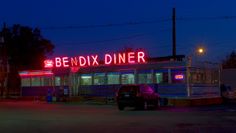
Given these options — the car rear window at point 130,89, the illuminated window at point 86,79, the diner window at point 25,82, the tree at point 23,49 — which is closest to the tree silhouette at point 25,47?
the tree at point 23,49

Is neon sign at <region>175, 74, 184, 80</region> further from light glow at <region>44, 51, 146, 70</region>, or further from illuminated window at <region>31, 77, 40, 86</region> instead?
illuminated window at <region>31, 77, 40, 86</region>

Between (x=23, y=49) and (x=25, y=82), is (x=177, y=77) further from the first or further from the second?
(x=23, y=49)

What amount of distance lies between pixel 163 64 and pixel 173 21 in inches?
215

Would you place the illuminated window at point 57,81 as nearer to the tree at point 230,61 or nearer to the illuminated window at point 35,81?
the illuminated window at point 35,81

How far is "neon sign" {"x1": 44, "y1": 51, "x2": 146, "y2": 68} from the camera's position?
47656 millimetres

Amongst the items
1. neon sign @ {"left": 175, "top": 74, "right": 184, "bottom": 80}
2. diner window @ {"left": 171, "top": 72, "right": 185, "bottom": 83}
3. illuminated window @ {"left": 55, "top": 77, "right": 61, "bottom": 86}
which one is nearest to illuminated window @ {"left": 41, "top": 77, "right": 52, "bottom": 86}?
illuminated window @ {"left": 55, "top": 77, "right": 61, "bottom": 86}

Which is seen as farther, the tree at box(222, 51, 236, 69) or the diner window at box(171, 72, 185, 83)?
the tree at box(222, 51, 236, 69)

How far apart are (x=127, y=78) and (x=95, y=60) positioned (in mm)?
5434

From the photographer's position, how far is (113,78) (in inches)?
1892

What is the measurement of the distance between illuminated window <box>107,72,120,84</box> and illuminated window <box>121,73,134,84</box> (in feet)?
1.65

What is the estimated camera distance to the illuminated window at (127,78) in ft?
153

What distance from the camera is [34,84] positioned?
2222 inches

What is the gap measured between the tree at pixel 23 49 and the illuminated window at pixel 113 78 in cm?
2941

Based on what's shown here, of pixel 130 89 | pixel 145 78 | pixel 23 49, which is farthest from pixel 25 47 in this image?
pixel 130 89
